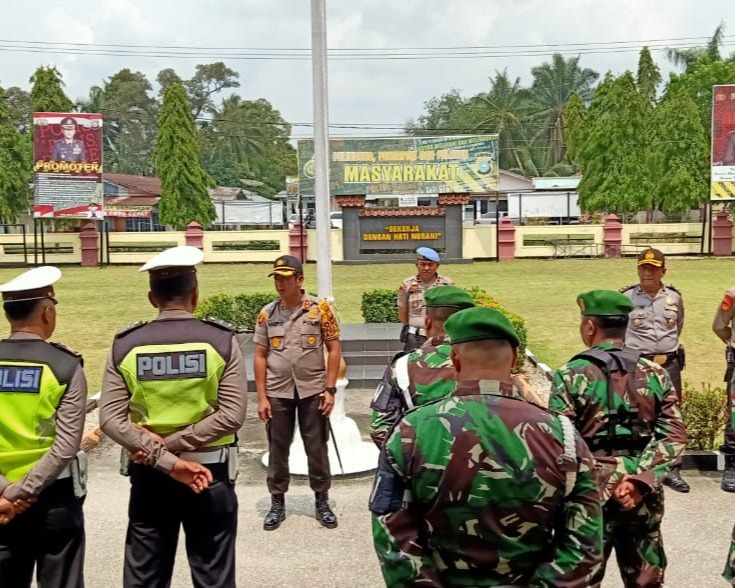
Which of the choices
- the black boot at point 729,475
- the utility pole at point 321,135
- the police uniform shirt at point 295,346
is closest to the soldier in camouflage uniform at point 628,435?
the police uniform shirt at point 295,346

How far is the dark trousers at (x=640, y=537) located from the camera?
3.18 metres

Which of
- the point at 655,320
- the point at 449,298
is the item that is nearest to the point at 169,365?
the point at 449,298

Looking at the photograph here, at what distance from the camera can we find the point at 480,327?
2.23 m

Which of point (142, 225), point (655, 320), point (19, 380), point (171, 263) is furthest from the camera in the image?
point (142, 225)

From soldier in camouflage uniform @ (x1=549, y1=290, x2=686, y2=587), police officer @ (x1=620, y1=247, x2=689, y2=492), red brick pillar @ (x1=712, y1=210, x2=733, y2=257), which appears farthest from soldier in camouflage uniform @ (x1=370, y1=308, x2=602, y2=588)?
red brick pillar @ (x1=712, y1=210, x2=733, y2=257)

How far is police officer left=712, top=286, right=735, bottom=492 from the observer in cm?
575

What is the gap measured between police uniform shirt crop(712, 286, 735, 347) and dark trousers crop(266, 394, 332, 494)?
338cm

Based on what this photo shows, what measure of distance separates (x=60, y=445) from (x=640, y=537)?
237cm

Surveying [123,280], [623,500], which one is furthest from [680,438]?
[123,280]

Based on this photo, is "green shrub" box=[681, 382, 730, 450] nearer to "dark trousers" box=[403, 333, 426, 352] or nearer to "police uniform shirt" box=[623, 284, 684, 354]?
"police uniform shirt" box=[623, 284, 684, 354]

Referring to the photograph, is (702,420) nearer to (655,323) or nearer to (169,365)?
(655,323)

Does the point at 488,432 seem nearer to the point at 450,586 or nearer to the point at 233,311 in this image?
the point at 450,586

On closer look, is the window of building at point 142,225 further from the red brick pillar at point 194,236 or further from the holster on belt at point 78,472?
the holster on belt at point 78,472

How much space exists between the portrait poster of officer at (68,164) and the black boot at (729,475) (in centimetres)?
2759
